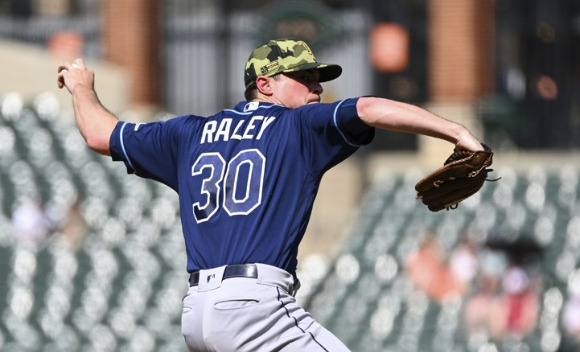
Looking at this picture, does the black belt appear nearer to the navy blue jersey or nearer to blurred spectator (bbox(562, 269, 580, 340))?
the navy blue jersey

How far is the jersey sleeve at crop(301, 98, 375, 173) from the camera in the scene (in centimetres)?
437

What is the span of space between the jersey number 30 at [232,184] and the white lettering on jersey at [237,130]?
0.07 meters

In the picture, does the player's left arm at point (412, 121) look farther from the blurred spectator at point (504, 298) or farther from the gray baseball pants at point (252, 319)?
the blurred spectator at point (504, 298)

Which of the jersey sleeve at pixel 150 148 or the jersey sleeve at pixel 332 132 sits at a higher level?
the jersey sleeve at pixel 332 132

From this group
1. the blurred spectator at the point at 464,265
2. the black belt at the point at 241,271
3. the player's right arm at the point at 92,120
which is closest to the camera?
the black belt at the point at 241,271

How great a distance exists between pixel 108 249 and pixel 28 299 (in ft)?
3.80

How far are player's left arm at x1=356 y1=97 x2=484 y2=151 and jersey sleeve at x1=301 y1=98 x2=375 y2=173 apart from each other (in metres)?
0.07

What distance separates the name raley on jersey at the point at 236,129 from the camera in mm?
4605

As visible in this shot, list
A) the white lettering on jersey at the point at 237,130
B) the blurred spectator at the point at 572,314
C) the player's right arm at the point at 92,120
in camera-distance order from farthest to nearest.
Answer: the blurred spectator at the point at 572,314, the player's right arm at the point at 92,120, the white lettering on jersey at the point at 237,130

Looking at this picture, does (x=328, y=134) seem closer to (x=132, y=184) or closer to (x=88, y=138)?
(x=88, y=138)

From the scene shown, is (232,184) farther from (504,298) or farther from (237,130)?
(504,298)

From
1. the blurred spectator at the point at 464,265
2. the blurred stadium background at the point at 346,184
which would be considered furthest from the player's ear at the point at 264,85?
the blurred spectator at the point at 464,265

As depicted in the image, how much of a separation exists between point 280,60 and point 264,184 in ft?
1.60

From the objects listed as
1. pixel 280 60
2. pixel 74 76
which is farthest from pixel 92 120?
pixel 280 60
